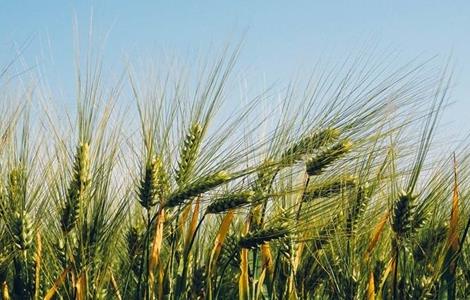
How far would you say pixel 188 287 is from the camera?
2.24 metres

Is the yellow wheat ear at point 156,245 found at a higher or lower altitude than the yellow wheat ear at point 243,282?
higher

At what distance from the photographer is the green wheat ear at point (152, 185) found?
2066mm

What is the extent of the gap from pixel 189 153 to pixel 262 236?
0.29 meters

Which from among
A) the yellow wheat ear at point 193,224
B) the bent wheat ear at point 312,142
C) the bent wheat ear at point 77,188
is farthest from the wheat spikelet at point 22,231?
the bent wheat ear at point 312,142

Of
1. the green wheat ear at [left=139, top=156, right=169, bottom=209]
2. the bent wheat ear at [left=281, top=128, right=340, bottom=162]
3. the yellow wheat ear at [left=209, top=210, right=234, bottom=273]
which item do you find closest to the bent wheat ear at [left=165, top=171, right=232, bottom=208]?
the green wheat ear at [left=139, top=156, right=169, bottom=209]

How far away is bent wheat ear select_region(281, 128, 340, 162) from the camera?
7.42 ft

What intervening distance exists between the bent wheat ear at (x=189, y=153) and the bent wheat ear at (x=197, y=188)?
0.07 meters

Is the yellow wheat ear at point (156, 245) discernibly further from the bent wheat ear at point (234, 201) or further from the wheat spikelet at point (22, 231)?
the wheat spikelet at point (22, 231)

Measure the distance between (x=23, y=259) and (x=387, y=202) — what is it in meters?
1.00

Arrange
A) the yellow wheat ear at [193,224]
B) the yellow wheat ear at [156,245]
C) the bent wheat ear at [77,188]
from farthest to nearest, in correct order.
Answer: the yellow wheat ear at [193,224], the yellow wheat ear at [156,245], the bent wheat ear at [77,188]

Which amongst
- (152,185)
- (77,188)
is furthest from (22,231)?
(152,185)

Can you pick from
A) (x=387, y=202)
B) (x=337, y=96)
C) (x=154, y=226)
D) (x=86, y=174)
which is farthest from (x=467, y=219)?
(x=86, y=174)

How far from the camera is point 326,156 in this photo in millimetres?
2258

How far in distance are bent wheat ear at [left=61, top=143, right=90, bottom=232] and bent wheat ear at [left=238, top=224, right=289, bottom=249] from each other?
1.47ft
